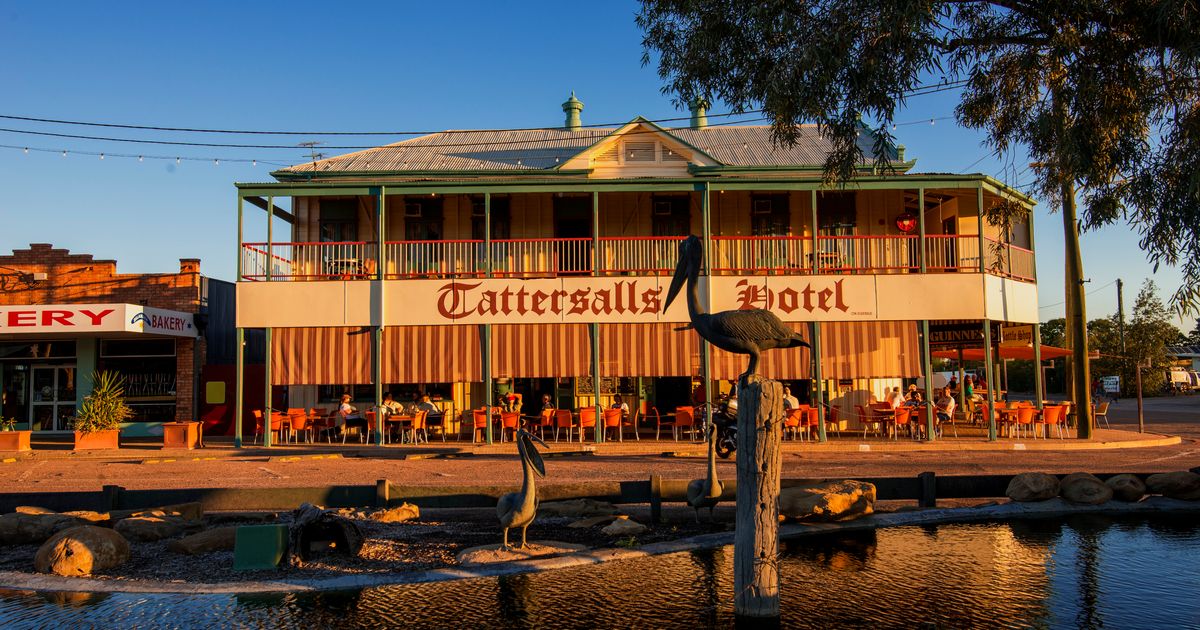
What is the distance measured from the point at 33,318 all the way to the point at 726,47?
18.6 metres

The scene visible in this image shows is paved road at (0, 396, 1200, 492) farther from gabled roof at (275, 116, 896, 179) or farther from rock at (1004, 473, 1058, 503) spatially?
gabled roof at (275, 116, 896, 179)

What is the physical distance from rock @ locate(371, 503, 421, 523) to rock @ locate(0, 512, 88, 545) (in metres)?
2.85

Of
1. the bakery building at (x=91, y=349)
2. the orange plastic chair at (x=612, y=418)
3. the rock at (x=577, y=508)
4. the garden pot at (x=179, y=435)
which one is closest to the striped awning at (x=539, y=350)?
the orange plastic chair at (x=612, y=418)

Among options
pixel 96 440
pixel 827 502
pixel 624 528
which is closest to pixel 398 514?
pixel 624 528

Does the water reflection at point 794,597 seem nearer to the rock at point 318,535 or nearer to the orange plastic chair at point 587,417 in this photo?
the rock at point 318,535

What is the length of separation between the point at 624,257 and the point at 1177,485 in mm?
13009

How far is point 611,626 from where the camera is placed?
5910mm

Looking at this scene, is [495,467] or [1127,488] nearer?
[1127,488]

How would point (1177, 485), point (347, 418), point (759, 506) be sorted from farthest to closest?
point (347, 418), point (1177, 485), point (759, 506)

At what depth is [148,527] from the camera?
8727mm

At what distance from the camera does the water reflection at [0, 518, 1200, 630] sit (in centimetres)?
604

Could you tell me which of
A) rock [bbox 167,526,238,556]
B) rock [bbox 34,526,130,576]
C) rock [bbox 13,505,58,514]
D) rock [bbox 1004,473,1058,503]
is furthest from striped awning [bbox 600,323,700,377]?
rock [bbox 34,526,130,576]

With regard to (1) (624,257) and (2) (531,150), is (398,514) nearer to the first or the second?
(1) (624,257)

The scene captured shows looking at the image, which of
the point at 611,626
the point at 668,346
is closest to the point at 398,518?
the point at 611,626
